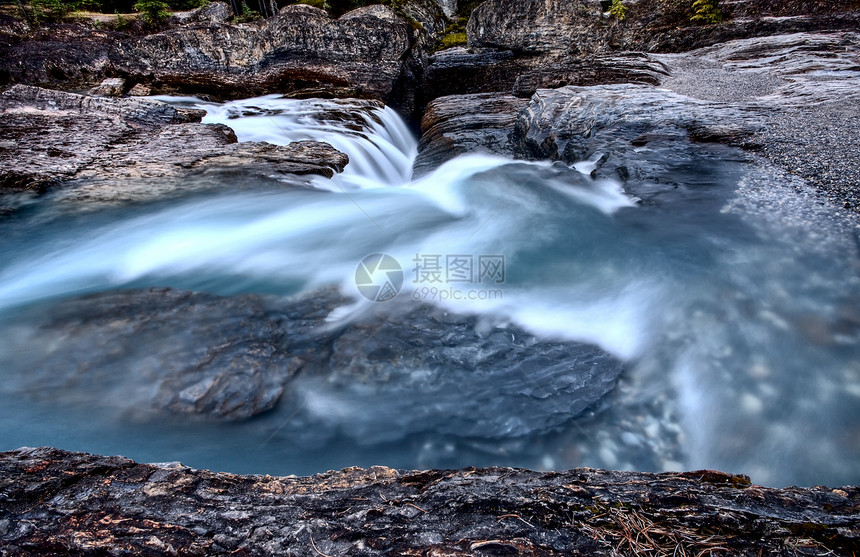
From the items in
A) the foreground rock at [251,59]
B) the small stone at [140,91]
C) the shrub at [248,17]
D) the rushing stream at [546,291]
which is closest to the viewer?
the rushing stream at [546,291]

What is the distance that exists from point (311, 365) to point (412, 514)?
2015mm

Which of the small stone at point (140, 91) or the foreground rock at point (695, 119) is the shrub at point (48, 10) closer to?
the small stone at point (140, 91)

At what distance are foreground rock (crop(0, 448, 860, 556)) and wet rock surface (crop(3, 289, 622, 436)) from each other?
1173 millimetres

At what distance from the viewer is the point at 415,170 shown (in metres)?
9.06

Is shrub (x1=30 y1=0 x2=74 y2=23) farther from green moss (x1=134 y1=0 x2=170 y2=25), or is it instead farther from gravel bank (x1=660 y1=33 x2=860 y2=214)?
gravel bank (x1=660 y1=33 x2=860 y2=214)

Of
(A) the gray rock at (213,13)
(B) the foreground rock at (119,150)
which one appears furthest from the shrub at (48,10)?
(B) the foreground rock at (119,150)

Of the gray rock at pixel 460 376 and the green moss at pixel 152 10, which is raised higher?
the green moss at pixel 152 10

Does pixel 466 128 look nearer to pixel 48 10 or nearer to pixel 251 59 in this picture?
pixel 251 59

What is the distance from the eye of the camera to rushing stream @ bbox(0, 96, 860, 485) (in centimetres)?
277

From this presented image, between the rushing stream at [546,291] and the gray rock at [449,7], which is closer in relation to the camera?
the rushing stream at [546,291]

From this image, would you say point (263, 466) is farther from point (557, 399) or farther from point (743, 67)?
point (743, 67)

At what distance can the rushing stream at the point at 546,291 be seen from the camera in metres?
A: 2.77

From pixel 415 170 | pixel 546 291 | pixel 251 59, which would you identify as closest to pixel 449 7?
pixel 251 59

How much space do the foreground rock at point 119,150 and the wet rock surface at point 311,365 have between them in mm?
2883
